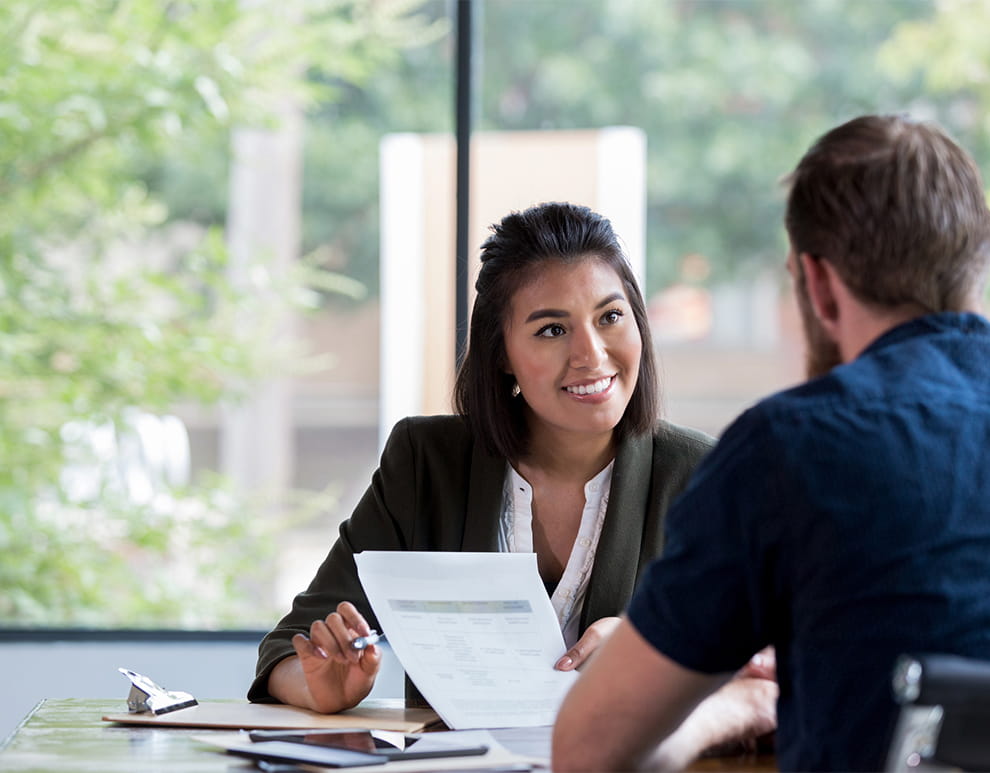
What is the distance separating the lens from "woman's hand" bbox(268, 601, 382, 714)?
1524mm

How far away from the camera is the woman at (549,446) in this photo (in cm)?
183

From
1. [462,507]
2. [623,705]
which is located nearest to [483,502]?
[462,507]

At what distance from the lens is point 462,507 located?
1.91m

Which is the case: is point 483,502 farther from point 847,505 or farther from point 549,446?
point 847,505

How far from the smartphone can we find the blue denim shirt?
0.34 m

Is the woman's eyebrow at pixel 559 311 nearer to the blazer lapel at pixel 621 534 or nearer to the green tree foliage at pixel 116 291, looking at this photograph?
the blazer lapel at pixel 621 534

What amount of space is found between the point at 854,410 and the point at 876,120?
276 millimetres

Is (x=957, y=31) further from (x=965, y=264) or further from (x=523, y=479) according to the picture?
(x=965, y=264)

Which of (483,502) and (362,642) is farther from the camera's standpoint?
(483,502)

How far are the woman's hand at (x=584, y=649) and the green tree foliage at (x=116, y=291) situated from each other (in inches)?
91.3

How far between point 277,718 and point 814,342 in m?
0.79

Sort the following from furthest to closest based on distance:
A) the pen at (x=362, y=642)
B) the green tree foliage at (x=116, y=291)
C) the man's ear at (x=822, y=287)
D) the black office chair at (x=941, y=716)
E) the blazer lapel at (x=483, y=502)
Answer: the green tree foliage at (x=116, y=291), the blazer lapel at (x=483, y=502), the pen at (x=362, y=642), the man's ear at (x=822, y=287), the black office chair at (x=941, y=716)

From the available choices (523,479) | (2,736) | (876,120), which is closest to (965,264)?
(876,120)

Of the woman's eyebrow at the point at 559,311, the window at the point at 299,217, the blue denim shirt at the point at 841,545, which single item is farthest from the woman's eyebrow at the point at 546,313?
the window at the point at 299,217
